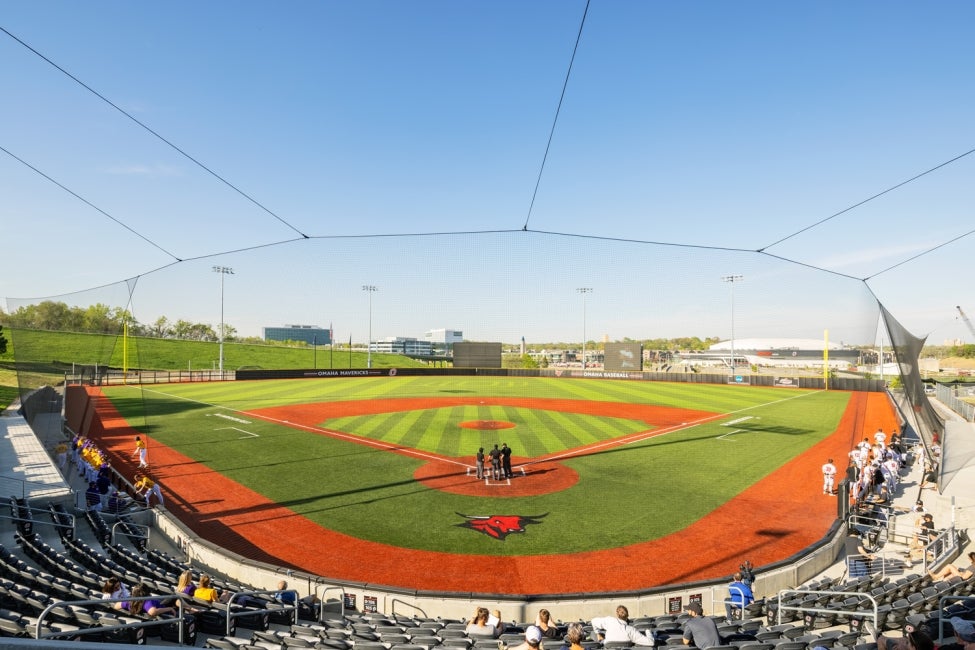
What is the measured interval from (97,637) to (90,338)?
16134 millimetres

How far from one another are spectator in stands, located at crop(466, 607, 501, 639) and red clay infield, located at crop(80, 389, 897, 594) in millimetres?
2842

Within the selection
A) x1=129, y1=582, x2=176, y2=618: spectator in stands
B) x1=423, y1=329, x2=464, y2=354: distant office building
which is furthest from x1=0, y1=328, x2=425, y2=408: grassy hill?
x1=423, y1=329, x2=464, y2=354: distant office building

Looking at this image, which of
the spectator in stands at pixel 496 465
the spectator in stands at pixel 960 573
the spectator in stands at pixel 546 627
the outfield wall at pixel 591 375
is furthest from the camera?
the outfield wall at pixel 591 375

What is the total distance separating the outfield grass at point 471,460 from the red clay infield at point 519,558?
485 mm

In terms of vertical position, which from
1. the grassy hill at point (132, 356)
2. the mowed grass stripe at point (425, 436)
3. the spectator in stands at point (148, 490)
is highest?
the grassy hill at point (132, 356)

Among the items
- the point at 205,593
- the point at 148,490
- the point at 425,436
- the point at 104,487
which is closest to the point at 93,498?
the point at 104,487

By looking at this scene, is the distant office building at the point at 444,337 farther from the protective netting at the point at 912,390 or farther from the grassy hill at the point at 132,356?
the protective netting at the point at 912,390

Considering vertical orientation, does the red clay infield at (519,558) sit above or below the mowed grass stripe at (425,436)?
below

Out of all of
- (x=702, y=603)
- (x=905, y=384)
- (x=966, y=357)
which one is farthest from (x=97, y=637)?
(x=966, y=357)

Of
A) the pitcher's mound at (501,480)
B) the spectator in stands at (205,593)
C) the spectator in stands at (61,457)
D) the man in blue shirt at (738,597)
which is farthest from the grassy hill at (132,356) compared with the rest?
the man in blue shirt at (738,597)

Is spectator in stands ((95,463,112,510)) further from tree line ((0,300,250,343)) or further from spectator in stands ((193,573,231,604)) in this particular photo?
spectator in stands ((193,573,231,604))

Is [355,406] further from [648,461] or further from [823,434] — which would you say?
[823,434]

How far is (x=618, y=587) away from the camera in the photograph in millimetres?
10273

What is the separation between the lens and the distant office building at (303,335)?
60.4 meters
